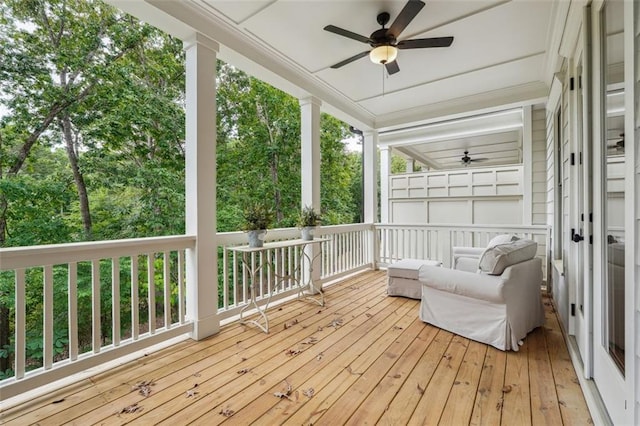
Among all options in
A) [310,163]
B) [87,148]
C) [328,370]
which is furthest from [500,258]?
[87,148]

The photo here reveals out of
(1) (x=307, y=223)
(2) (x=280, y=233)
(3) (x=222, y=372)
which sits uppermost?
(1) (x=307, y=223)

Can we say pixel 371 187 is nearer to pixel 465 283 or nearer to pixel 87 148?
pixel 465 283

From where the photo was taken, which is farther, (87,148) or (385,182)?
(385,182)

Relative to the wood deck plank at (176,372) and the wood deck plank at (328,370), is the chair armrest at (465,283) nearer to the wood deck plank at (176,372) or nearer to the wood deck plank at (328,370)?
the wood deck plank at (328,370)

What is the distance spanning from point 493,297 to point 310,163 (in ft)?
9.03

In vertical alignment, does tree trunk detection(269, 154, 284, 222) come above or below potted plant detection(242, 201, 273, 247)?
above

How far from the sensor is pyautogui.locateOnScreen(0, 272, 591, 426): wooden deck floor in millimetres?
1630

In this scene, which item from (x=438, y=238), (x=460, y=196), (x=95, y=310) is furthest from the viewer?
(x=460, y=196)

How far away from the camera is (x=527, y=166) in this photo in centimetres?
475

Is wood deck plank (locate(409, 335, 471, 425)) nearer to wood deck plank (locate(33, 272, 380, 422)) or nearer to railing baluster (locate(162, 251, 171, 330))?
wood deck plank (locate(33, 272, 380, 422))

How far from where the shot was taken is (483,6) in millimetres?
2570

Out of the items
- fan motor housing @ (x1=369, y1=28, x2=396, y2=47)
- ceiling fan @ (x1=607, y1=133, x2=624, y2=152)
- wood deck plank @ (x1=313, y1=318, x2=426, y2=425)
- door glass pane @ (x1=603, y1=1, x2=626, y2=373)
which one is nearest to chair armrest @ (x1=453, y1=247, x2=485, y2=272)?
wood deck plank @ (x1=313, y1=318, x2=426, y2=425)

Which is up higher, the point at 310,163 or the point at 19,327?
the point at 310,163

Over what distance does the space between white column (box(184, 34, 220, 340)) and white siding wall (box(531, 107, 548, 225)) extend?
5.01m
